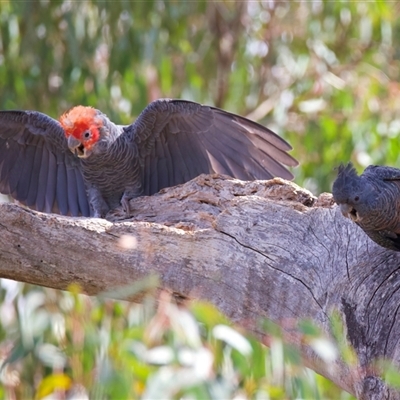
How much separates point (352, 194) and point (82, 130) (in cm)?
190

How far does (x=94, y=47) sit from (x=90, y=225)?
3.42 m

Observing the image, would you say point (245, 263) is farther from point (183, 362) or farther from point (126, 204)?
point (126, 204)

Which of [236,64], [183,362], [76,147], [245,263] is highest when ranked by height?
[236,64]

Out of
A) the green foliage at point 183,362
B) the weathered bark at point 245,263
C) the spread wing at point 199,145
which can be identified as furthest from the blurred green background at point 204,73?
the green foliage at point 183,362

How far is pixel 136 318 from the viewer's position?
4.52 meters

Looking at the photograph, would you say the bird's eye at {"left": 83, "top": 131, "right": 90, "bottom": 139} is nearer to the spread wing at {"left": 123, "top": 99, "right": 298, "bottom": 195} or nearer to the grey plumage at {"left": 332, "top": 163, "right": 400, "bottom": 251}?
the spread wing at {"left": 123, "top": 99, "right": 298, "bottom": 195}

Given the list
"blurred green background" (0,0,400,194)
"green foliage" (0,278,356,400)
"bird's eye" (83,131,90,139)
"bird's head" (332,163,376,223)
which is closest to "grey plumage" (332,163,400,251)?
"bird's head" (332,163,376,223)

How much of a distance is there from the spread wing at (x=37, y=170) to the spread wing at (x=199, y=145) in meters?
0.46

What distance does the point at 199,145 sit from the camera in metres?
4.86

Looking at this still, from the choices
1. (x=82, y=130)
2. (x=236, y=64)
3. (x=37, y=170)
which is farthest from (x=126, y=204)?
(x=236, y=64)

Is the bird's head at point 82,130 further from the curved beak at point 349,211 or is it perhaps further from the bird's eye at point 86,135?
the curved beak at point 349,211

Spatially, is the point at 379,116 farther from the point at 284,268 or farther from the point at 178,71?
the point at 284,268

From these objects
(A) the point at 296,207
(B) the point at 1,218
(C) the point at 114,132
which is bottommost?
(B) the point at 1,218

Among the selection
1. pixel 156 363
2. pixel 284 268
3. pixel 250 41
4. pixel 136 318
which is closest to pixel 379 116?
pixel 250 41
